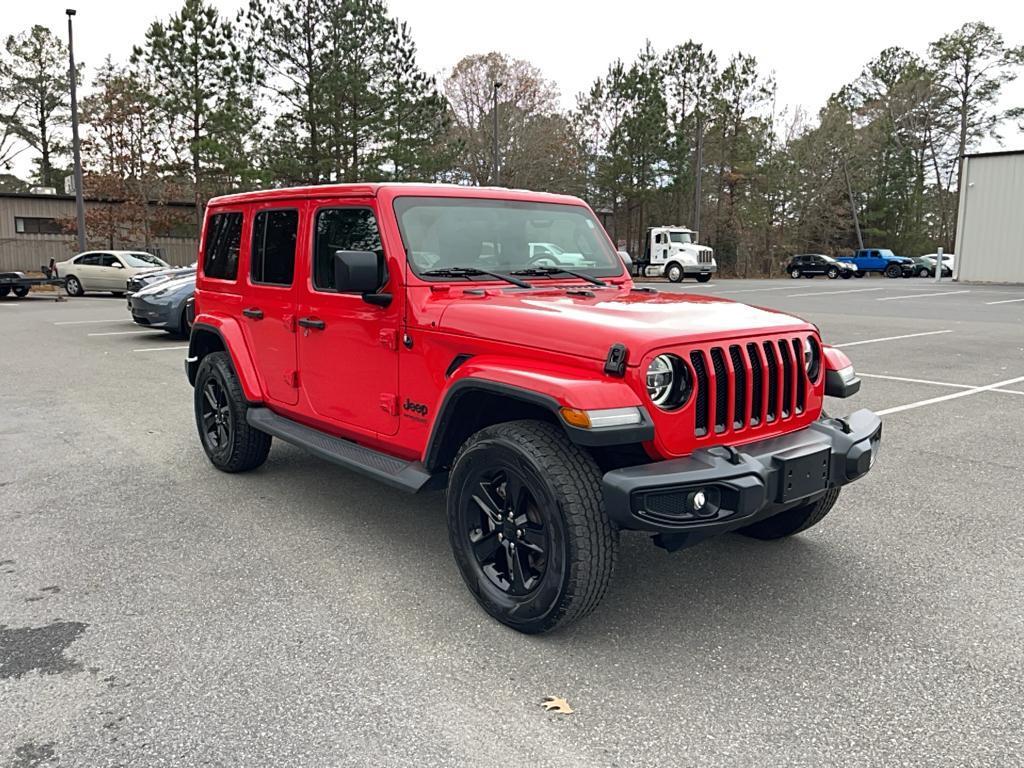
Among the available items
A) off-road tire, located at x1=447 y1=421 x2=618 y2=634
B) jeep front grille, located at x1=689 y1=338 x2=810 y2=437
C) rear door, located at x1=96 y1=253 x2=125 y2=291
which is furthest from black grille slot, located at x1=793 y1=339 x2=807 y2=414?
rear door, located at x1=96 y1=253 x2=125 y2=291

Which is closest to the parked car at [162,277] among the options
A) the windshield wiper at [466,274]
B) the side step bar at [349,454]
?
the side step bar at [349,454]

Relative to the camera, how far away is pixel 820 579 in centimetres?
397

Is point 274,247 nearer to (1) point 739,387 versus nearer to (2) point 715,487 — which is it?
(1) point 739,387

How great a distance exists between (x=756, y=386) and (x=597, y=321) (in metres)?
0.72

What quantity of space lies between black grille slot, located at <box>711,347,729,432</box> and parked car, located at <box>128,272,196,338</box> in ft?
40.1

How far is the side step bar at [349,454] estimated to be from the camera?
3.85 m

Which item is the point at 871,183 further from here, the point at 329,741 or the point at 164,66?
the point at 329,741

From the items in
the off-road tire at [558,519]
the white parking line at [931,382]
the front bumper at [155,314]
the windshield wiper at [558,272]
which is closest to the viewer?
the off-road tire at [558,519]

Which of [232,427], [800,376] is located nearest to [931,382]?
[800,376]

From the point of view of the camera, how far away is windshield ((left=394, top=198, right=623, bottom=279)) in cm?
423

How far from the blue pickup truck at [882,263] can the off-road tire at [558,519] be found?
161 feet

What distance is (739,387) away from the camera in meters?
3.38

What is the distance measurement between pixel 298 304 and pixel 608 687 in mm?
2813

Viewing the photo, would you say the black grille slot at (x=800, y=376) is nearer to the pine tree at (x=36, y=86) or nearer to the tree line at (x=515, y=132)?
the tree line at (x=515, y=132)
